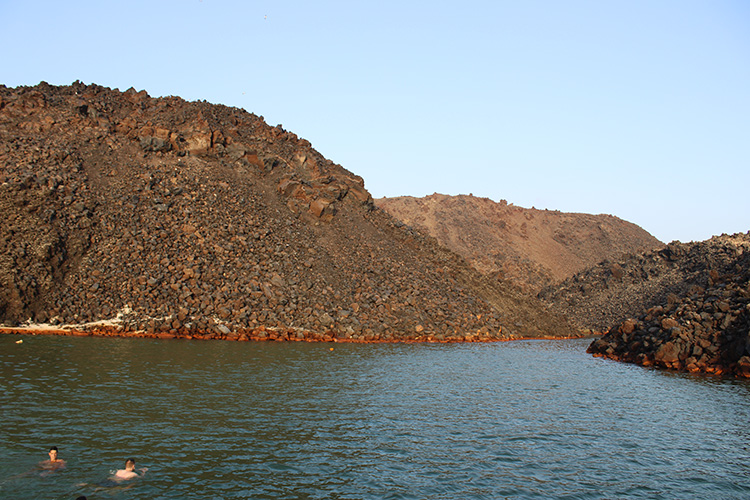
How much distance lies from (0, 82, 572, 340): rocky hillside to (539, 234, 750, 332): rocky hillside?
1182cm

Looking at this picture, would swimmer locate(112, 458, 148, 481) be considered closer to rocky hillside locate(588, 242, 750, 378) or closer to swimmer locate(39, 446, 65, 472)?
swimmer locate(39, 446, 65, 472)

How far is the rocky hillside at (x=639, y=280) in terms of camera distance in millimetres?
70750

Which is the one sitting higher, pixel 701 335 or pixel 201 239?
pixel 201 239

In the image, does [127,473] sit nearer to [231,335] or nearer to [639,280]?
[231,335]

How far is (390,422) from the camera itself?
21.7m

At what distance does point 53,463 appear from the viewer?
1523 cm

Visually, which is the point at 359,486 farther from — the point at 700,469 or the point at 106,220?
the point at 106,220

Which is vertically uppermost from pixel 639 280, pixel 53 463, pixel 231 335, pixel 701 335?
pixel 639 280

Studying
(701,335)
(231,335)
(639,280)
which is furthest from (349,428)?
(639,280)

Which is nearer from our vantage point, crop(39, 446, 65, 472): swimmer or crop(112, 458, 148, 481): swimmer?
crop(112, 458, 148, 481): swimmer

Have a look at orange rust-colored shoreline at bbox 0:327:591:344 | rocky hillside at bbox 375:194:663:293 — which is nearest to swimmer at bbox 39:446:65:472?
orange rust-colored shoreline at bbox 0:327:591:344

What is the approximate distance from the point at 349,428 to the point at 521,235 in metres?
109

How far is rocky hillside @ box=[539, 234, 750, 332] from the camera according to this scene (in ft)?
232

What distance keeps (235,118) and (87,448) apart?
183ft
